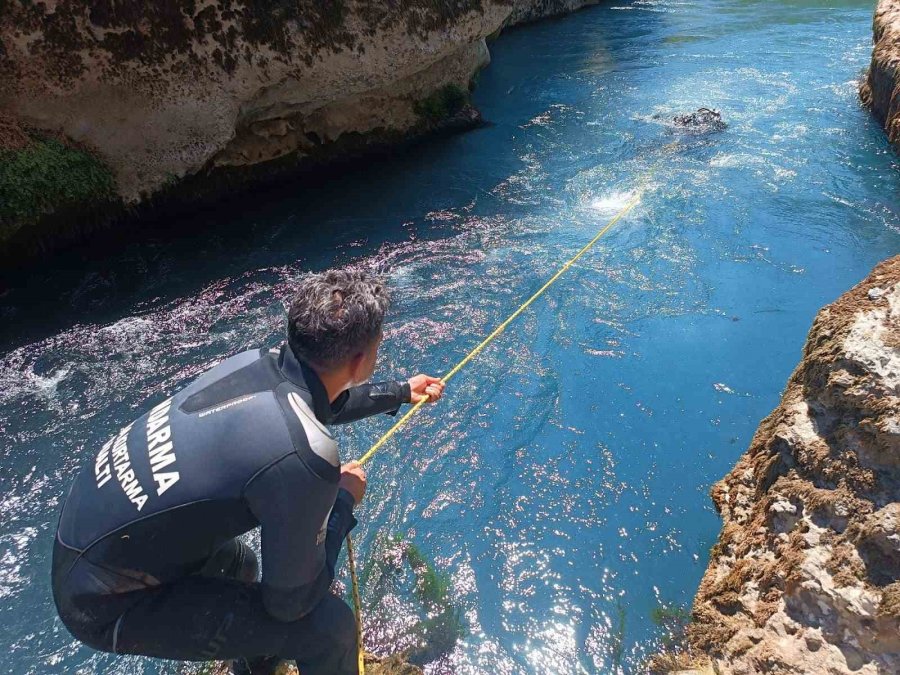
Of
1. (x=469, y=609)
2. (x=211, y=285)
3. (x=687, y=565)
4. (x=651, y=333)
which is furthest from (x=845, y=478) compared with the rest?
(x=211, y=285)

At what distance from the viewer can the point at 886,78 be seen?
346 inches

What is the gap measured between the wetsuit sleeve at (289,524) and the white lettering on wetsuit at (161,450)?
24 cm

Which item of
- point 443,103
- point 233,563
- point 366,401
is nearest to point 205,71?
point 443,103

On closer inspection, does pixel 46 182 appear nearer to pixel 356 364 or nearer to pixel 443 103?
pixel 443 103

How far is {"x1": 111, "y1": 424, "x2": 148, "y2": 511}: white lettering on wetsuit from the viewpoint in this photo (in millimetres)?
1833

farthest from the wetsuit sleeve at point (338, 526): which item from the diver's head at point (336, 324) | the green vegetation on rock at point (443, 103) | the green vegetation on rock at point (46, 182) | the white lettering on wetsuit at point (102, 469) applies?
the green vegetation on rock at point (443, 103)

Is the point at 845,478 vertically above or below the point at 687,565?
above

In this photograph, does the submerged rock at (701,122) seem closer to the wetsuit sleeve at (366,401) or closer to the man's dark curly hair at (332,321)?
the wetsuit sleeve at (366,401)

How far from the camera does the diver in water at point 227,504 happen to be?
179cm

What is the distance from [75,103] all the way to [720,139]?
313 inches

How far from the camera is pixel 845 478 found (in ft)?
8.52

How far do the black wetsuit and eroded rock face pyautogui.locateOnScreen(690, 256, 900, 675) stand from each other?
1.80 m

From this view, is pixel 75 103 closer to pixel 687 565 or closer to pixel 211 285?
pixel 211 285

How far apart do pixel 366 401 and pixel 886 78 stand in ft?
31.9
